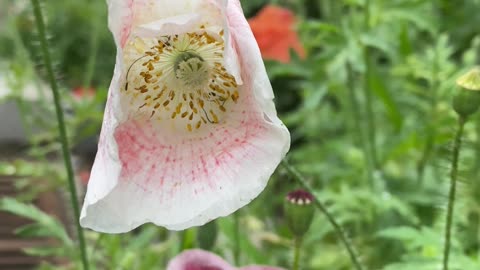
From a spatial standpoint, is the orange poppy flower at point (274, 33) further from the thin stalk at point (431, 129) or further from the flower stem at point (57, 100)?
the flower stem at point (57, 100)

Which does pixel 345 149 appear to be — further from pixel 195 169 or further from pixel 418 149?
pixel 195 169

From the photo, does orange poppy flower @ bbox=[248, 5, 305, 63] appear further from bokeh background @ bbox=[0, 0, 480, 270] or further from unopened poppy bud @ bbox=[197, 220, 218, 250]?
unopened poppy bud @ bbox=[197, 220, 218, 250]

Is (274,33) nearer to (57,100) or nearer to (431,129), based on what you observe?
(431,129)

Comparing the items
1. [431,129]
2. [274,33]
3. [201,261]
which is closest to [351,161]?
[431,129]

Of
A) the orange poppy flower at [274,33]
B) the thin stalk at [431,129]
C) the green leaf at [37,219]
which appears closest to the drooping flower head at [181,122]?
the green leaf at [37,219]

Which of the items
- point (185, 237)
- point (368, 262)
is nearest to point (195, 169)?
point (185, 237)

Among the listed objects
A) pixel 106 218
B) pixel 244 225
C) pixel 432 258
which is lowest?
pixel 244 225
